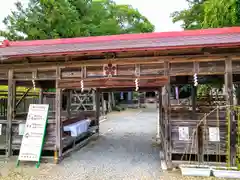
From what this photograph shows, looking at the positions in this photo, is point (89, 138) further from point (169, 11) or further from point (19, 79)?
point (169, 11)

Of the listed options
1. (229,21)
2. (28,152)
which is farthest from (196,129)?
(229,21)

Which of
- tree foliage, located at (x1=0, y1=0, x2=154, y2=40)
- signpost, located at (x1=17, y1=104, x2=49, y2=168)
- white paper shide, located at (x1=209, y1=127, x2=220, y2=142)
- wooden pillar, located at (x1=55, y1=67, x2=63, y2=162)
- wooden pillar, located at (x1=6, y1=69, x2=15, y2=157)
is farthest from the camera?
tree foliage, located at (x1=0, y1=0, x2=154, y2=40)

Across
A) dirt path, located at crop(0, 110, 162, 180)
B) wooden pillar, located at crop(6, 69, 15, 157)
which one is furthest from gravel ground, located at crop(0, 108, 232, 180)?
wooden pillar, located at crop(6, 69, 15, 157)

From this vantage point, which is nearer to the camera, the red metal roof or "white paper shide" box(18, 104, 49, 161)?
the red metal roof

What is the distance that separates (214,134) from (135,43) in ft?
9.42

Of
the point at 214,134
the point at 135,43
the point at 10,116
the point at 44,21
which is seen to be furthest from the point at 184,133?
the point at 44,21

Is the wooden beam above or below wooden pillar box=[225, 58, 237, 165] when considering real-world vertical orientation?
above

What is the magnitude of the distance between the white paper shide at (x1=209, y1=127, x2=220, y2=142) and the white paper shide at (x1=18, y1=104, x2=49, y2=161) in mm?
4076

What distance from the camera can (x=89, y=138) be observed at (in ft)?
27.9

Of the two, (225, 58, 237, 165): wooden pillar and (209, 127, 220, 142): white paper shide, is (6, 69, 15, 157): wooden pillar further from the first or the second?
(225, 58, 237, 165): wooden pillar

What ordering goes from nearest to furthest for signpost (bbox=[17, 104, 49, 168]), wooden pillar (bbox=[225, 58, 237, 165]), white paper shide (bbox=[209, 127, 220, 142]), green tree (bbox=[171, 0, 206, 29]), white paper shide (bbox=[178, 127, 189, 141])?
wooden pillar (bbox=[225, 58, 237, 165])
white paper shide (bbox=[209, 127, 220, 142])
white paper shide (bbox=[178, 127, 189, 141])
signpost (bbox=[17, 104, 49, 168])
green tree (bbox=[171, 0, 206, 29])

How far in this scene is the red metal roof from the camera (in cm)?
463

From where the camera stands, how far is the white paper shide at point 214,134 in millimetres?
4829

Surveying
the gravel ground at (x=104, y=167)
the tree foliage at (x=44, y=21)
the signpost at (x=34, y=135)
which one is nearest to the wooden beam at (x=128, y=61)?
the signpost at (x=34, y=135)
